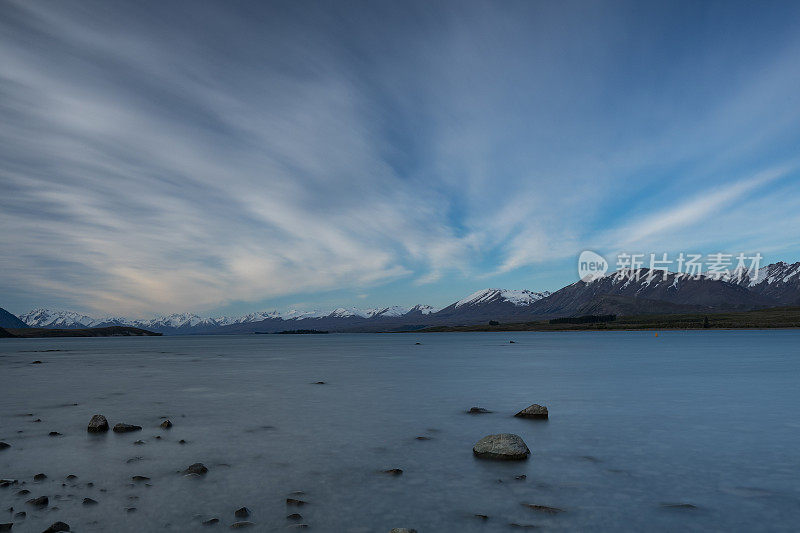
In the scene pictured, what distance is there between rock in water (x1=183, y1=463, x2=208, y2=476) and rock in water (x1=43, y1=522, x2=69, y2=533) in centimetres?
481

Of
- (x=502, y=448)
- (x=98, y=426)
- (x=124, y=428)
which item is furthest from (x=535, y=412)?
(x=98, y=426)

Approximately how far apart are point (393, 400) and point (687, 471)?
20736 mm

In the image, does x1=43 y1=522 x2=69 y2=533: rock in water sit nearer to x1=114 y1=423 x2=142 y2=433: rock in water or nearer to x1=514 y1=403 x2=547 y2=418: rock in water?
x1=114 y1=423 x2=142 y2=433: rock in water

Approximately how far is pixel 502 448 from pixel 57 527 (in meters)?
13.7

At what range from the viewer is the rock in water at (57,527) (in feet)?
34.8

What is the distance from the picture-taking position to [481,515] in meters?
12.0

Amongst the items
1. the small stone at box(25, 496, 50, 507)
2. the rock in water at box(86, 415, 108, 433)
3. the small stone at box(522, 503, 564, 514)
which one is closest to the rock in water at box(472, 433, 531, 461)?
the small stone at box(522, 503, 564, 514)

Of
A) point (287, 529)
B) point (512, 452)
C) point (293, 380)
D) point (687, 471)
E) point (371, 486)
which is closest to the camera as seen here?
point (287, 529)

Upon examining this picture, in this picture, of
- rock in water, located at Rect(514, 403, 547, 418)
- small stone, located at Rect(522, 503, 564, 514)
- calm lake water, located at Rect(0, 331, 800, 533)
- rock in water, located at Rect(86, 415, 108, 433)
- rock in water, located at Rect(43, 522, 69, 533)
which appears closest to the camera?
rock in water, located at Rect(43, 522, 69, 533)

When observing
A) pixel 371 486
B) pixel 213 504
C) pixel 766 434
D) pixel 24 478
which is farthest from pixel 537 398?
pixel 24 478

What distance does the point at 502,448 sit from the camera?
57.2ft

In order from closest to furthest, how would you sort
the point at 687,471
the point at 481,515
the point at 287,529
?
the point at 287,529, the point at 481,515, the point at 687,471

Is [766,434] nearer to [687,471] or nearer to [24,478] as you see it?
[687,471]

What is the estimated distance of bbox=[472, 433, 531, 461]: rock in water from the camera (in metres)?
17.2
